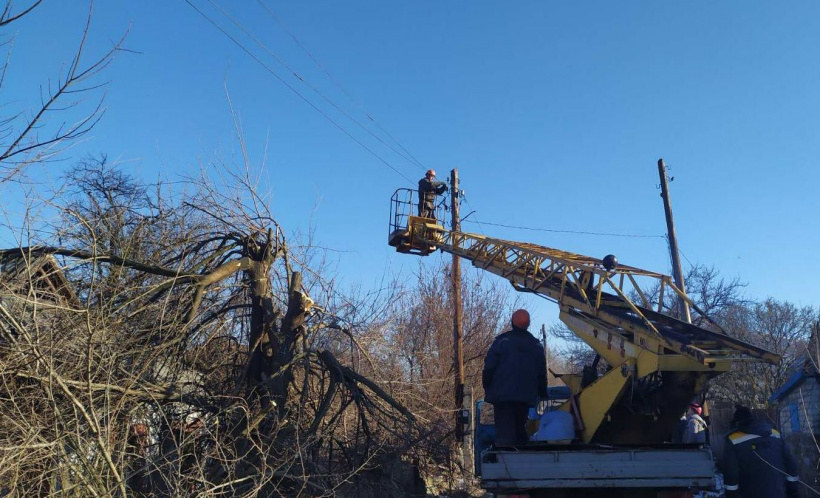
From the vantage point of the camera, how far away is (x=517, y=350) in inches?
277

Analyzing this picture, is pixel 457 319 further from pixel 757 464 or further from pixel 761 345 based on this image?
pixel 761 345

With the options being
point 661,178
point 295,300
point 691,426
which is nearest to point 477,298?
point 661,178

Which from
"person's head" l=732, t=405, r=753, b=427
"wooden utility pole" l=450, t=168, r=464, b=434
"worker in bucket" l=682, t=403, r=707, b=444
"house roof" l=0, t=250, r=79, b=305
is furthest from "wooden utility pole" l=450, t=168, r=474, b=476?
"house roof" l=0, t=250, r=79, b=305

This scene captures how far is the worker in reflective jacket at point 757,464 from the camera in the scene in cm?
626

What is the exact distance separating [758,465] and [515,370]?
8.24 ft

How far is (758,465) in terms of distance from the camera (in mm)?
6328

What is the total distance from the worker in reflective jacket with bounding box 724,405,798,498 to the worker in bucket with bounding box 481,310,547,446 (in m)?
1.98

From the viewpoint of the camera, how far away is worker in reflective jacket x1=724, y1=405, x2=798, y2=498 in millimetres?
6258

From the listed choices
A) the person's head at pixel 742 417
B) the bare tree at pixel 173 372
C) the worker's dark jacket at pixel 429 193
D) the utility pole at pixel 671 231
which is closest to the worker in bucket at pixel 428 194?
the worker's dark jacket at pixel 429 193

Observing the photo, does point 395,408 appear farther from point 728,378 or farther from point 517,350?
point 728,378

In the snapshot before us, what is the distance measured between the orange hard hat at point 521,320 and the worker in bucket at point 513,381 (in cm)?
20

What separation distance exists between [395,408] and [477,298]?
15.2 m

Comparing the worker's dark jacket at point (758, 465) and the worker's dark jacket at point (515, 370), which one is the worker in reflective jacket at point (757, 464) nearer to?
the worker's dark jacket at point (758, 465)

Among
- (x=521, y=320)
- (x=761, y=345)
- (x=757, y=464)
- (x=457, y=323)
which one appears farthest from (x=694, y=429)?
(x=761, y=345)
